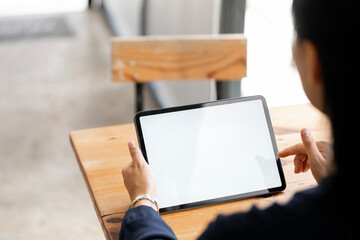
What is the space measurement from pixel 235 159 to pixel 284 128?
0.34 meters

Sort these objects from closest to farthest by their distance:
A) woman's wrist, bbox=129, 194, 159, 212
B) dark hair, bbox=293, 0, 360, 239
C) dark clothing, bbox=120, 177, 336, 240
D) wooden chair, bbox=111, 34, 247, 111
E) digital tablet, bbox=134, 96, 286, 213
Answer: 1. dark hair, bbox=293, 0, 360, 239
2. dark clothing, bbox=120, 177, 336, 240
3. woman's wrist, bbox=129, 194, 159, 212
4. digital tablet, bbox=134, 96, 286, 213
5. wooden chair, bbox=111, 34, 247, 111

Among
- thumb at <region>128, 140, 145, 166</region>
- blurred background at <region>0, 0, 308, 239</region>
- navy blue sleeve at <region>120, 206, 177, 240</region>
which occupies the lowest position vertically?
blurred background at <region>0, 0, 308, 239</region>

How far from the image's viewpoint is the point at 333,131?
0.62 meters

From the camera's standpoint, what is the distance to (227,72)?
198 centimetres

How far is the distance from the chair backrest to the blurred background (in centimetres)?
20

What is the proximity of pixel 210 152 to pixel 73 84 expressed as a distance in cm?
275

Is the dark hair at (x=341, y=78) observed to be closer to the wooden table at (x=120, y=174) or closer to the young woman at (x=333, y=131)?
the young woman at (x=333, y=131)

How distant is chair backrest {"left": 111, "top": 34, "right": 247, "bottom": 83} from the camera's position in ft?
6.30

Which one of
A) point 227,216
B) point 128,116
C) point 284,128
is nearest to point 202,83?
point 128,116

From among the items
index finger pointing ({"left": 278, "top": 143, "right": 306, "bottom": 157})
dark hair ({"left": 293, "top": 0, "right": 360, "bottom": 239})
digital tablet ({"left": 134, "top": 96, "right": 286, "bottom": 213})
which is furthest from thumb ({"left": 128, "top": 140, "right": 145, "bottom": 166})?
dark hair ({"left": 293, "top": 0, "right": 360, "bottom": 239})

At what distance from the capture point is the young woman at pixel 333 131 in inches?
22.9

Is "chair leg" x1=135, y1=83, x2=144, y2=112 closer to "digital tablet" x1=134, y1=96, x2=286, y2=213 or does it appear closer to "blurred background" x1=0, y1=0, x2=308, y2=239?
"blurred background" x1=0, y1=0, x2=308, y2=239

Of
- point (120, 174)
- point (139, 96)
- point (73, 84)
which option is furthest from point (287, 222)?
point (73, 84)

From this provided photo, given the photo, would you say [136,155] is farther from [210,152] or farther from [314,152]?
[314,152]
